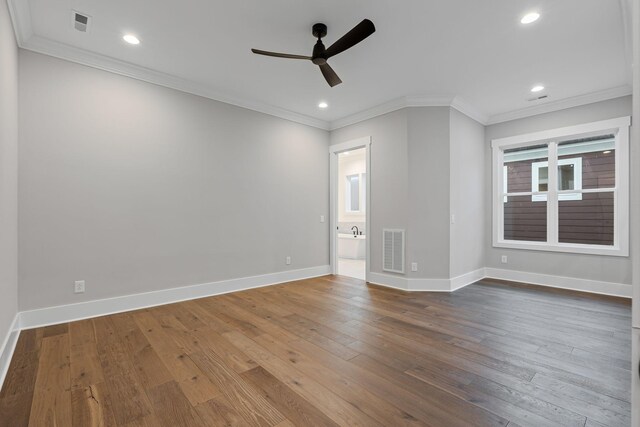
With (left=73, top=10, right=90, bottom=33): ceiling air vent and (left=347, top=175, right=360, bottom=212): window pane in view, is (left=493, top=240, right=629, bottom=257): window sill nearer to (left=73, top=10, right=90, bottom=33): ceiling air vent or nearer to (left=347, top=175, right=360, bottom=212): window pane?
(left=347, top=175, right=360, bottom=212): window pane

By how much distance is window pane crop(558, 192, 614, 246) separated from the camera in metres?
4.17

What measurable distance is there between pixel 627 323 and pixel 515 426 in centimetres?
257

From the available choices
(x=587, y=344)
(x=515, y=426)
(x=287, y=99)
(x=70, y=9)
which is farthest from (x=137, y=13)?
(x=587, y=344)

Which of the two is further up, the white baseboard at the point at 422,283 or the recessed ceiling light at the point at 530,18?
the recessed ceiling light at the point at 530,18

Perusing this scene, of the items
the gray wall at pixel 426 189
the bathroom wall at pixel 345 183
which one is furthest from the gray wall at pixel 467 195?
the bathroom wall at pixel 345 183

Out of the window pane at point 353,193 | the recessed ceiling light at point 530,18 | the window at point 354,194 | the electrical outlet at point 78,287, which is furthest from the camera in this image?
the window pane at point 353,193

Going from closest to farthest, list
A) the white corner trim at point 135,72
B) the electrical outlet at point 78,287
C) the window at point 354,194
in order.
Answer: the white corner trim at point 135,72
the electrical outlet at point 78,287
the window at point 354,194

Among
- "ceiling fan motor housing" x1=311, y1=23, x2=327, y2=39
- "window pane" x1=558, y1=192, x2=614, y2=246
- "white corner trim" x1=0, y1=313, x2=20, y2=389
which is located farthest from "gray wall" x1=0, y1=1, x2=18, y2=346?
"window pane" x1=558, y1=192, x2=614, y2=246

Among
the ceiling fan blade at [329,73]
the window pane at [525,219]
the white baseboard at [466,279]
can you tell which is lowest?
the white baseboard at [466,279]

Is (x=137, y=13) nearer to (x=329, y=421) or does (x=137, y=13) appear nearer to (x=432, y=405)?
(x=329, y=421)

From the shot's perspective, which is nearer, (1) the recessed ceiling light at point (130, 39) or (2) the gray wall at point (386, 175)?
(1) the recessed ceiling light at point (130, 39)

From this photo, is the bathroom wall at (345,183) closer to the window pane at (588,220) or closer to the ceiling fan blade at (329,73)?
the window pane at (588,220)

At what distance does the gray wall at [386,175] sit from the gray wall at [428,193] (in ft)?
0.39

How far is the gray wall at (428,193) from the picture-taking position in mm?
4266
